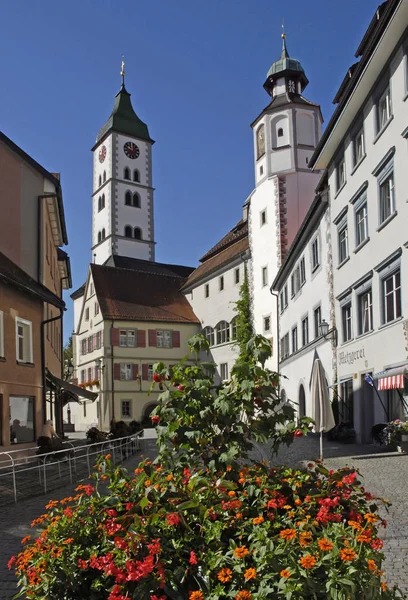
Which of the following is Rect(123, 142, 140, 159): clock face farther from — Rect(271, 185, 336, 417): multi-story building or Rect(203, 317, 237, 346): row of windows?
Rect(271, 185, 336, 417): multi-story building

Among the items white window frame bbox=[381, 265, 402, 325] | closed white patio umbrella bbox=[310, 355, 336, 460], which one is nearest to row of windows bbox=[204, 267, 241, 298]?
white window frame bbox=[381, 265, 402, 325]

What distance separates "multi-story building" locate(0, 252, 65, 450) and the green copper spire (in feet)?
220

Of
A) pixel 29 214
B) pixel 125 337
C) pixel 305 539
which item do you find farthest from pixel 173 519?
pixel 125 337

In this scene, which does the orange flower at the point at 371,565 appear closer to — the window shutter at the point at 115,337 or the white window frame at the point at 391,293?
the white window frame at the point at 391,293

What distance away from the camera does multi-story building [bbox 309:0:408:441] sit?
17453 millimetres

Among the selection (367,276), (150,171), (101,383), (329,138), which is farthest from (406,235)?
(150,171)

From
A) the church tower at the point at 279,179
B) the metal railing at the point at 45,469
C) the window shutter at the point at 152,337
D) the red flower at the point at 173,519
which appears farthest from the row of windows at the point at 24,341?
the window shutter at the point at 152,337

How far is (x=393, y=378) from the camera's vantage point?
16672mm

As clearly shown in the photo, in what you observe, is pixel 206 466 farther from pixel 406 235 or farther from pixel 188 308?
pixel 188 308

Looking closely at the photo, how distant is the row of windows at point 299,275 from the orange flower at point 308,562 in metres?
24.7

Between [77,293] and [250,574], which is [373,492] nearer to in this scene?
[250,574]

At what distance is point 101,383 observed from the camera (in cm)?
4891

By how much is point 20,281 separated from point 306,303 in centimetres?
1653

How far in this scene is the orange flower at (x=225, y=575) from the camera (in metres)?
3.70
